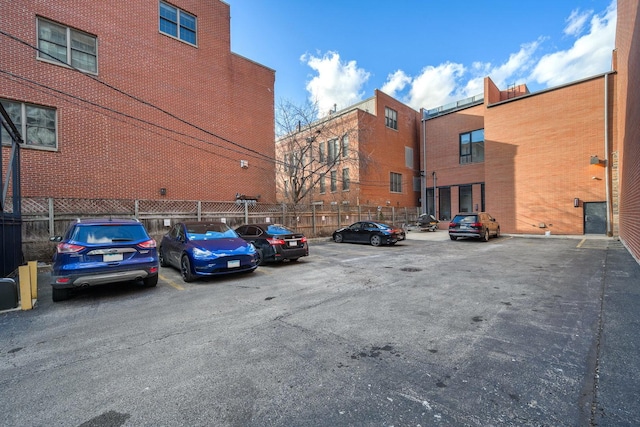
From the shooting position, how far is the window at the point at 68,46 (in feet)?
37.3

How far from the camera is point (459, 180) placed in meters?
25.8

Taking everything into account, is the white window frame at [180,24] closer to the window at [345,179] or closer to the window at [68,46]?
the window at [68,46]

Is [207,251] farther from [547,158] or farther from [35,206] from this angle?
[547,158]

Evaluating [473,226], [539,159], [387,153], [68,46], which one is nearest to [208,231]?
[68,46]

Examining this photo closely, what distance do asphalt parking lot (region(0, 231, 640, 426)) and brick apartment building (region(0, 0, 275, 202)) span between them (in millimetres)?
8200

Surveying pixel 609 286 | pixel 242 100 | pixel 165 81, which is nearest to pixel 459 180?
pixel 242 100

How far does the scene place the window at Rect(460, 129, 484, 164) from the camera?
81.0 ft

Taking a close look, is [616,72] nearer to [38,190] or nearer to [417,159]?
[417,159]

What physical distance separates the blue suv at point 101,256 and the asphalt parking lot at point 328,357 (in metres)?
0.47

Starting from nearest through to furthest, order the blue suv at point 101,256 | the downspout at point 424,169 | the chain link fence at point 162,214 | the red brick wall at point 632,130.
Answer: the blue suv at point 101,256 < the red brick wall at point 632,130 < the chain link fence at point 162,214 < the downspout at point 424,169

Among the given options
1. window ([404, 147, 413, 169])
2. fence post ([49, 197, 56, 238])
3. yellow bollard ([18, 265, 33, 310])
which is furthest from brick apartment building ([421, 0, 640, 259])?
fence post ([49, 197, 56, 238])

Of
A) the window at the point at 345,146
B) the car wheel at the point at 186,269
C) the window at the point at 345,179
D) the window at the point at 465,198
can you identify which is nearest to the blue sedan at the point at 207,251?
the car wheel at the point at 186,269

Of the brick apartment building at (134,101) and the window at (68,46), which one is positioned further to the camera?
the window at (68,46)

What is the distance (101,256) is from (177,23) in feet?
46.9
